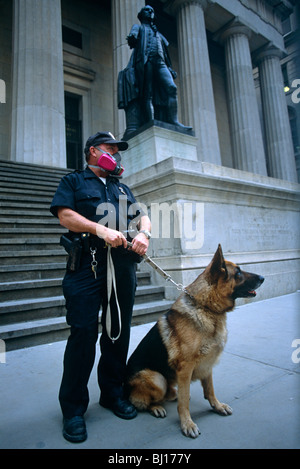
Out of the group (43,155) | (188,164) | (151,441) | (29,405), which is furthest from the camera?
(43,155)

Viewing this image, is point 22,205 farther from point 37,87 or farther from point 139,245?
point 37,87

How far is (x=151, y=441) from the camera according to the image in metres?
1.72

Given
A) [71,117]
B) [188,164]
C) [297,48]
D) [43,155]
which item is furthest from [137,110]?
[71,117]

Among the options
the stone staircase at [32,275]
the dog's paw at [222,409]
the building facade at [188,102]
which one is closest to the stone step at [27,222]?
the stone staircase at [32,275]

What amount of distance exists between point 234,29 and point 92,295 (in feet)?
66.3

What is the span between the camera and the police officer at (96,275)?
189 cm

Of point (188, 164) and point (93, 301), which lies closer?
point (93, 301)

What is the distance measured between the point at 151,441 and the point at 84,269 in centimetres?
111

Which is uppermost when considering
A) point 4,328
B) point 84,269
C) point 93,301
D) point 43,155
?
point 43,155

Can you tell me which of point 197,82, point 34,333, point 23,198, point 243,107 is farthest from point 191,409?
point 243,107

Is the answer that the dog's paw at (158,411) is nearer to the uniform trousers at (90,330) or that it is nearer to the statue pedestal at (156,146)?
the uniform trousers at (90,330)

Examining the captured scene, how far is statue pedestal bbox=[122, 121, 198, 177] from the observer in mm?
6531

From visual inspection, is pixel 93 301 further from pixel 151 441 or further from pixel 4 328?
pixel 4 328

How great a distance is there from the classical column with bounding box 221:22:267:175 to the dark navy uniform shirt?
15.3 m
